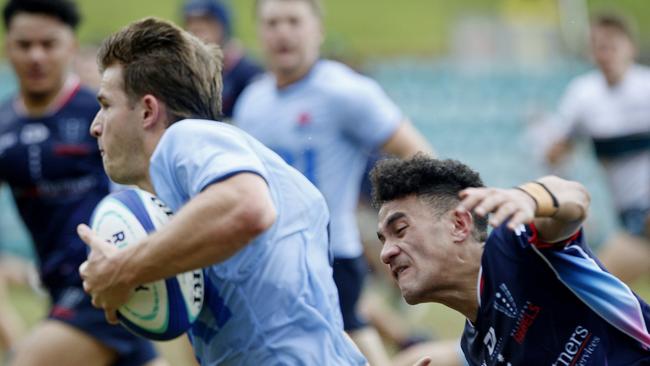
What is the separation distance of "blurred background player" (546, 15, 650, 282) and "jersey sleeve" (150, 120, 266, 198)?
6.55 metres

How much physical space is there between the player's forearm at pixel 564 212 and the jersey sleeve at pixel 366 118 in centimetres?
344

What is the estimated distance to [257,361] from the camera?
12.4 feet

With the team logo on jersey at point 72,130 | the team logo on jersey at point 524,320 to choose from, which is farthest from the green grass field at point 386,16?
the team logo on jersey at point 524,320

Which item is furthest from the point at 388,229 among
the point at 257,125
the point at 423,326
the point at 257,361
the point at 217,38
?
the point at 423,326

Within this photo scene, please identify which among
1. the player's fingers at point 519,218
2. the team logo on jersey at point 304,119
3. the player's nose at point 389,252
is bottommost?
the team logo on jersey at point 304,119

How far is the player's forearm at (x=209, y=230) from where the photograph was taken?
342cm

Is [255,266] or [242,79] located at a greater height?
[255,266]

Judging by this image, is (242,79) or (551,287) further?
(242,79)

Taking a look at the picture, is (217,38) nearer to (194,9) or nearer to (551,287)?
(194,9)

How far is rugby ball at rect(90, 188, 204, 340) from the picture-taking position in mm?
3732

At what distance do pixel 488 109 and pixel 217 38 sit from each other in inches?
335

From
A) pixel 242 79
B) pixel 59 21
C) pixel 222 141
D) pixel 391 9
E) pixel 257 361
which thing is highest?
pixel 222 141

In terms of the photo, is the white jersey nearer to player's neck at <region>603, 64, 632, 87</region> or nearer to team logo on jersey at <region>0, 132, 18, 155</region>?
player's neck at <region>603, 64, 632, 87</region>

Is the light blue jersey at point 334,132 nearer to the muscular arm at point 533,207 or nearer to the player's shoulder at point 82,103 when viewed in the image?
the player's shoulder at point 82,103
